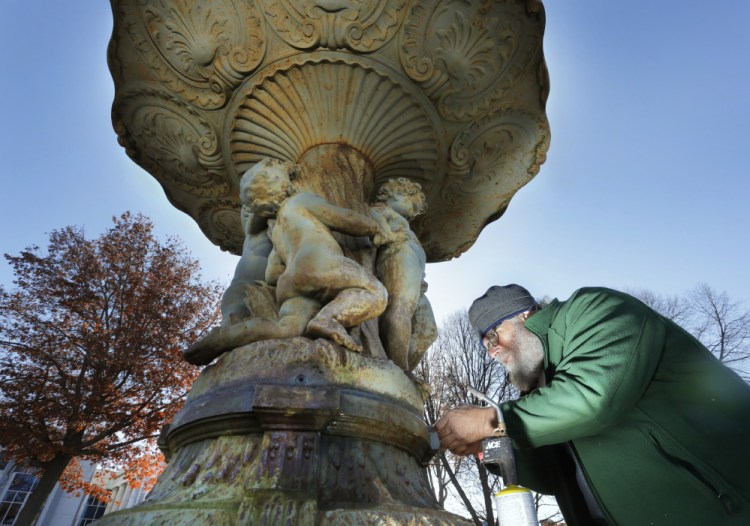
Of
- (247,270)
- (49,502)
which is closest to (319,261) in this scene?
(247,270)

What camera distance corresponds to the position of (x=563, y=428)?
171 cm

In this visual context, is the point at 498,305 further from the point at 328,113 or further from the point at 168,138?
the point at 168,138

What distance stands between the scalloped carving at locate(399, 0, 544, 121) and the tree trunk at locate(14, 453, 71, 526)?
11207mm

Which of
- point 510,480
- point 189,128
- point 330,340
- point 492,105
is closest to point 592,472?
point 510,480

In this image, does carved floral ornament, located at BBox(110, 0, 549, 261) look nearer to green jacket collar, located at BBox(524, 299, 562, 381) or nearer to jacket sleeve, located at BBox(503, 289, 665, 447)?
green jacket collar, located at BBox(524, 299, 562, 381)

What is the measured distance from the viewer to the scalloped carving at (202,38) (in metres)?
3.90

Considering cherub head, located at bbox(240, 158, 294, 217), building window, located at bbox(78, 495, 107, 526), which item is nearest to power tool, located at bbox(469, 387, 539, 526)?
cherub head, located at bbox(240, 158, 294, 217)

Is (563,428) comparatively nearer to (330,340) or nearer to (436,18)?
(330,340)

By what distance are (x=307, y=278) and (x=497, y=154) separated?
290 cm

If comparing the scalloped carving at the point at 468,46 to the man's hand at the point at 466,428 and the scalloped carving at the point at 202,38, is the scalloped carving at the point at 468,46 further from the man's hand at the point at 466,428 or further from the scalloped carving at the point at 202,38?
the man's hand at the point at 466,428

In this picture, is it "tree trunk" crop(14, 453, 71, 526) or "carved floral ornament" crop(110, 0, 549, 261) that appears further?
"tree trunk" crop(14, 453, 71, 526)

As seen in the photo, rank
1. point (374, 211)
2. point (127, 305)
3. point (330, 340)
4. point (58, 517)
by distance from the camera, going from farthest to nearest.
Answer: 1. point (58, 517)
2. point (127, 305)
3. point (374, 211)
4. point (330, 340)

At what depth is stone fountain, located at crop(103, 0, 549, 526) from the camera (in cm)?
200

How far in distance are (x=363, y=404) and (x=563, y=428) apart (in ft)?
2.96
